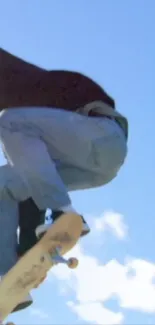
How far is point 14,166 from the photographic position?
24.3 feet

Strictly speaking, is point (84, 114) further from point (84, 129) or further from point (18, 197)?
point (18, 197)

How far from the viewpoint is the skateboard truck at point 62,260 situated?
708cm

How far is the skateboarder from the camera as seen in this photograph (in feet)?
23.9

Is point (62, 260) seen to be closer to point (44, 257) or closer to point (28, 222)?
point (44, 257)

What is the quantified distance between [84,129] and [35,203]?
27.7 inches

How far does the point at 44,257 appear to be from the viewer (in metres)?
7.16

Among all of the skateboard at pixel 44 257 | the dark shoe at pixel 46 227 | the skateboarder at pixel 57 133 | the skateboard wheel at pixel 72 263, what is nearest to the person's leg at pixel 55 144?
the skateboarder at pixel 57 133

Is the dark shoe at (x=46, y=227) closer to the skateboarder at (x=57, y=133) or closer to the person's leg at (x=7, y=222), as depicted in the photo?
the skateboarder at (x=57, y=133)

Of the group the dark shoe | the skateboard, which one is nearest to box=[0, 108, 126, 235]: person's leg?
the dark shoe

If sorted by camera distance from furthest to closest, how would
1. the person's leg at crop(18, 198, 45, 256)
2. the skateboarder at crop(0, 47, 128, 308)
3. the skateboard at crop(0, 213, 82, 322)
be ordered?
the person's leg at crop(18, 198, 45, 256)
the skateboarder at crop(0, 47, 128, 308)
the skateboard at crop(0, 213, 82, 322)

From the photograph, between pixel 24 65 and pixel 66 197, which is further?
pixel 24 65

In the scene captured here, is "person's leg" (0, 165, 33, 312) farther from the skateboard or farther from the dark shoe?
the dark shoe

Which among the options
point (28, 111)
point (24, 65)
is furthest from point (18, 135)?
point (24, 65)

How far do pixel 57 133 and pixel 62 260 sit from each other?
103 centimetres
